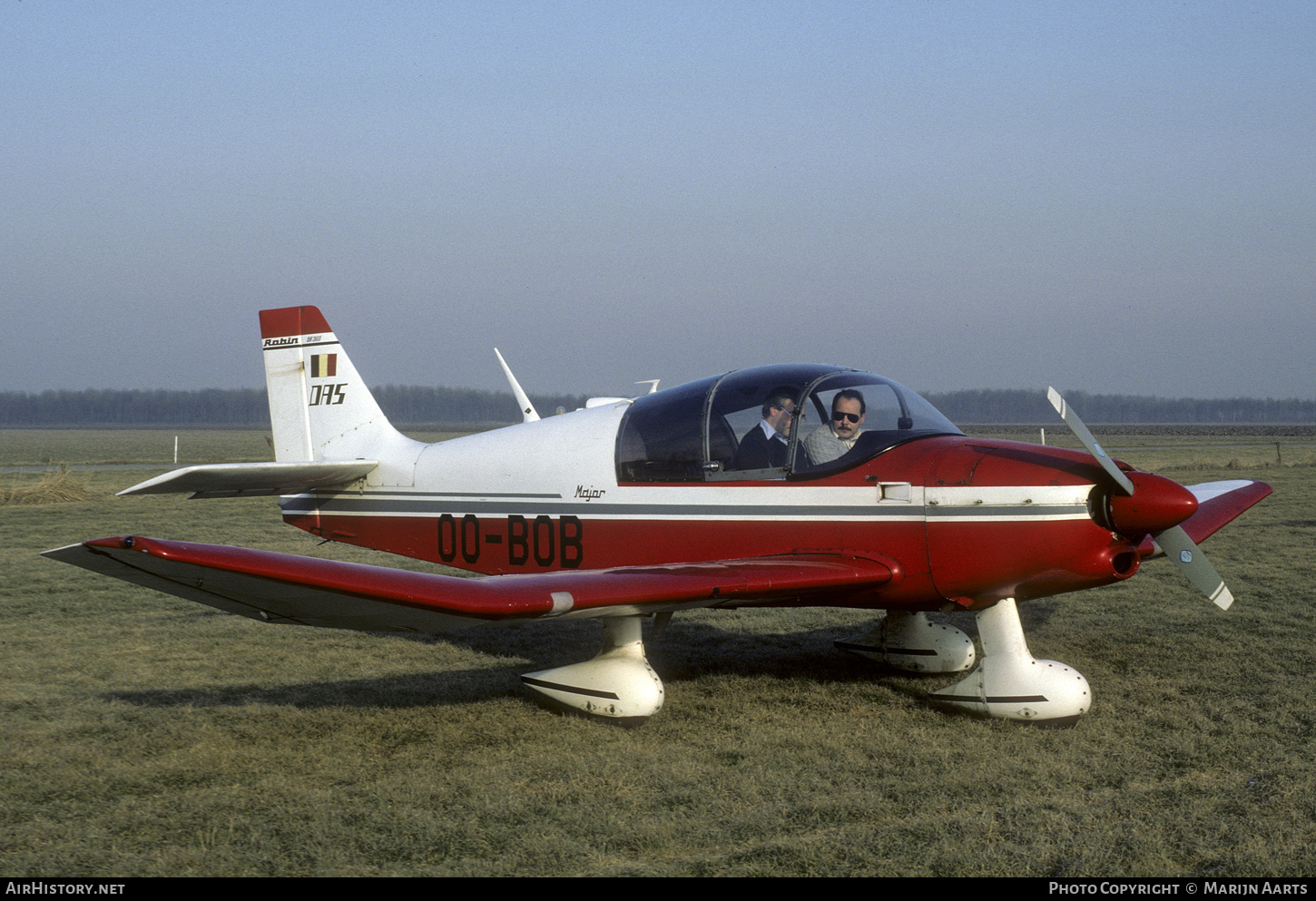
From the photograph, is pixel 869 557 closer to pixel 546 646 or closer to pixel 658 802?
pixel 658 802

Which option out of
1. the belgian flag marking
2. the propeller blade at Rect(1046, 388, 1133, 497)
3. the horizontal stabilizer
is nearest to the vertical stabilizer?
the belgian flag marking

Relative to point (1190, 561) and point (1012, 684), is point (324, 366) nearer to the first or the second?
point (1012, 684)

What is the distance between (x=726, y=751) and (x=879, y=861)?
148 centimetres

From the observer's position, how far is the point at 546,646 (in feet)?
25.7

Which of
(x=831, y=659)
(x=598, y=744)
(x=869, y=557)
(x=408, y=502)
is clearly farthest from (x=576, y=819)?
(x=408, y=502)

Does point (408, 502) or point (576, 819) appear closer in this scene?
point (576, 819)

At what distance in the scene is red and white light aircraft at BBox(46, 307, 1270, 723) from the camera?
4.46 meters

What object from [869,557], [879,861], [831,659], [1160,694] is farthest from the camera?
[831,659]

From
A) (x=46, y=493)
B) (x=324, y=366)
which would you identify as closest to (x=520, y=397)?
(x=324, y=366)

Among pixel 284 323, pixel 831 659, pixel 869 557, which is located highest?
pixel 284 323

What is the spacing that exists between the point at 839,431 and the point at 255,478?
435 cm

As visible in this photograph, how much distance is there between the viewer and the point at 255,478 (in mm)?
7320

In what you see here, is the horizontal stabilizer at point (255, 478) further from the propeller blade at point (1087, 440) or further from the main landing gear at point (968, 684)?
the propeller blade at point (1087, 440)

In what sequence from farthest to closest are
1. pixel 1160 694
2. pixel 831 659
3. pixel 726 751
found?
pixel 831 659, pixel 1160 694, pixel 726 751
